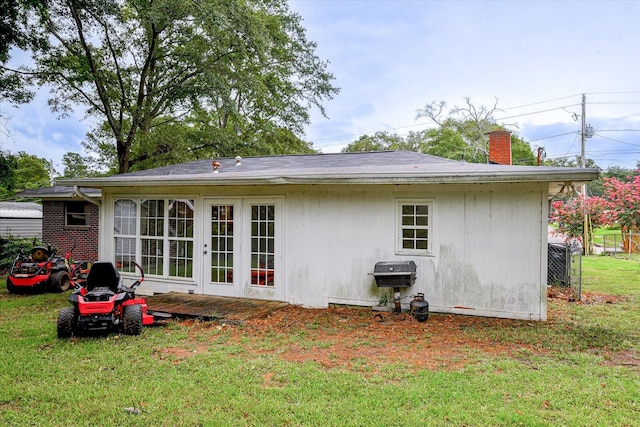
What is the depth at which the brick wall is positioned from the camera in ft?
48.2

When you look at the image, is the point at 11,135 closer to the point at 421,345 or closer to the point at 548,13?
the point at 421,345

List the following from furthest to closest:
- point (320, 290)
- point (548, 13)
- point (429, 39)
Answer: point (429, 39) < point (548, 13) < point (320, 290)

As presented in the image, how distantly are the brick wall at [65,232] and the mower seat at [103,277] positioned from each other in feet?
33.6

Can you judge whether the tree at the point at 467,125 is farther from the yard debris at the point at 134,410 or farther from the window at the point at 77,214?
the yard debris at the point at 134,410

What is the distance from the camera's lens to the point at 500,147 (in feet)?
38.9

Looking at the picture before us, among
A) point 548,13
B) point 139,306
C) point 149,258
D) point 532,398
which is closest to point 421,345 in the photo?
point 532,398

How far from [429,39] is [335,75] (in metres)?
6.32

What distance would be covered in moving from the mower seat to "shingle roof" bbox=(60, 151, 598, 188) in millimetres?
2117

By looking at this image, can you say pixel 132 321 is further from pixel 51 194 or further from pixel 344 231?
pixel 51 194

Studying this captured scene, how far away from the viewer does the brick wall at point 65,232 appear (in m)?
14.7

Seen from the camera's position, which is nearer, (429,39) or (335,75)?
(429,39)

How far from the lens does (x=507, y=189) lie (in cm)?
620

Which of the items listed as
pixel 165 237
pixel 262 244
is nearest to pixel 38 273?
pixel 165 237

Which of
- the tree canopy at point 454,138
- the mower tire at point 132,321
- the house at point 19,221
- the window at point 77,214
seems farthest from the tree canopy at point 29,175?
the mower tire at point 132,321
